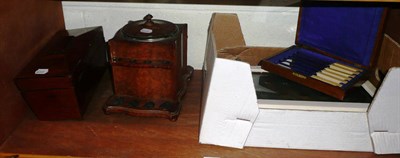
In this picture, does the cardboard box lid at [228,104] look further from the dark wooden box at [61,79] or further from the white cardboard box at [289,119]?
the dark wooden box at [61,79]

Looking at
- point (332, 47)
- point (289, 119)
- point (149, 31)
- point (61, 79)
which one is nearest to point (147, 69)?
point (149, 31)

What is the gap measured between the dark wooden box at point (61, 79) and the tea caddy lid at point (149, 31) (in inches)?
5.6

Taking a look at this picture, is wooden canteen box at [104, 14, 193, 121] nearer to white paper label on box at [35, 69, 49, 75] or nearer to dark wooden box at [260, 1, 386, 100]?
white paper label on box at [35, 69, 49, 75]

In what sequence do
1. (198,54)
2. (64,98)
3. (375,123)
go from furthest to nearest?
1. (198,54)
2. (64,98)
3. (375,123)

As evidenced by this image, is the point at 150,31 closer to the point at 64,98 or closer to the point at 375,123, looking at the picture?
the point at 64,98

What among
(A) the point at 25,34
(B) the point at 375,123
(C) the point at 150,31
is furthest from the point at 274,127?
(A) the point at 25,34

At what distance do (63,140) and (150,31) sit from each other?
1.09ft

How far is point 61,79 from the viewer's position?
83cm

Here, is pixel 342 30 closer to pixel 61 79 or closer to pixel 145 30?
pixel 145 30

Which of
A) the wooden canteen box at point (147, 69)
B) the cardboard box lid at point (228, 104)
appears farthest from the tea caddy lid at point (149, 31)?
the cardboard box lid at point (228, 104)

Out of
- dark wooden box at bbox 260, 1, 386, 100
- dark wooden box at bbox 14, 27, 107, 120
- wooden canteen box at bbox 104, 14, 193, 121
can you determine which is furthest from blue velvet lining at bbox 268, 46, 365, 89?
dark wooden box at bbox 14, 27, 107, 120

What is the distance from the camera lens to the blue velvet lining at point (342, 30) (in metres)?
0.96

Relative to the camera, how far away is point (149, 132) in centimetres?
88

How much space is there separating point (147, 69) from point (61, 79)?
203 millimetres
